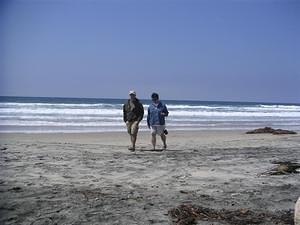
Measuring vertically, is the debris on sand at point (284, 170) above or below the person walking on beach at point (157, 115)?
below

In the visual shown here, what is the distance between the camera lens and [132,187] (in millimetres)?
6176

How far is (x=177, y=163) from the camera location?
8602 mm

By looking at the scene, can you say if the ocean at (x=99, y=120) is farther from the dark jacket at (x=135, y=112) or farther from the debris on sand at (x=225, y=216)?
the dark jacket at (x=135, y=112)

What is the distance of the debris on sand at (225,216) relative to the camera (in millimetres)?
4613

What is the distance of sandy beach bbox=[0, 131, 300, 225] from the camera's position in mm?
4734

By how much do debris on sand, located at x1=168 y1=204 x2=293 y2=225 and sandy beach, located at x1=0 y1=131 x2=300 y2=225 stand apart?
25 mm

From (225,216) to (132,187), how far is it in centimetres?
180

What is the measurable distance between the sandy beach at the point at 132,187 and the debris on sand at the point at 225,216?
0.03 m

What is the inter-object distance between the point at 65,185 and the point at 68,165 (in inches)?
76.7

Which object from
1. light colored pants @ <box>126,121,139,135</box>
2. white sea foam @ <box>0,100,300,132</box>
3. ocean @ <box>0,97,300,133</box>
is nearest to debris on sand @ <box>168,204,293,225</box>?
ocean @ <box>0,97,300,133</box>

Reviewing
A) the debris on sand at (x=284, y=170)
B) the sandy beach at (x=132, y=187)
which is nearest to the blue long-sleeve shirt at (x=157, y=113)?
the sandy beach at (x=132, y=187)

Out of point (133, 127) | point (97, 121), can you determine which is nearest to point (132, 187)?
point (133, 127)

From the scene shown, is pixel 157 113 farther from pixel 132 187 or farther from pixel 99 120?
pixel 99 120

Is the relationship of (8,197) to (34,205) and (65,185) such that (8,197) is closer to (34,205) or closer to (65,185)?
(34,205)
